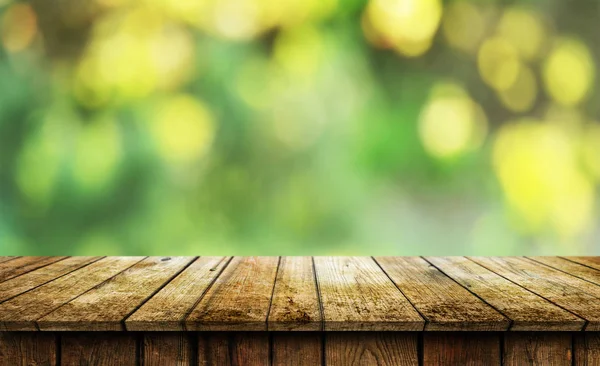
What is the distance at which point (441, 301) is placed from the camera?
1.17 m

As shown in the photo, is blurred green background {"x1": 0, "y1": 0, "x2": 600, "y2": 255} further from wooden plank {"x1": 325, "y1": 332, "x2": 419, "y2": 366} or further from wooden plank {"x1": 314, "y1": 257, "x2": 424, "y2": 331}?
wooden plank {"x1": 325, "y1": 332, "x2": 419, "y2": 366}

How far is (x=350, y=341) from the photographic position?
1.09 meters

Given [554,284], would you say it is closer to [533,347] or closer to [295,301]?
[533,347]

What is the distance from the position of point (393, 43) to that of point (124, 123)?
1.14 metres

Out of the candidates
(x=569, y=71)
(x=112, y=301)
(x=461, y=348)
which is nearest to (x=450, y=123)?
(x=569, y=71)

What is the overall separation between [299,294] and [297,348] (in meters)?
0.15

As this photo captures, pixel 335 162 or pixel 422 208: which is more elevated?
pixel 335 162

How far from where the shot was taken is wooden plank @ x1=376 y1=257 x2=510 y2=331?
1.04 metres

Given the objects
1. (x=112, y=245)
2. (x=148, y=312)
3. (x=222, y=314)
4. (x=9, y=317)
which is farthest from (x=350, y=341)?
(x=112, y=245)

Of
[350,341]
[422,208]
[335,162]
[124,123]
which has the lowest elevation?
[350,341]

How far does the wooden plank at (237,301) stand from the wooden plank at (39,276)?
41 cm

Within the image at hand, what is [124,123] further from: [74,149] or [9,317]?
[9,317]

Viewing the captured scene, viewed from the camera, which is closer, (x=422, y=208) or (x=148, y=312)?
(x=148, y=312)

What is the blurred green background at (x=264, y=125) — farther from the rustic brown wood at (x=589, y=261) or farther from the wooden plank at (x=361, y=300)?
the wooden plank at (x=361, y=300)
